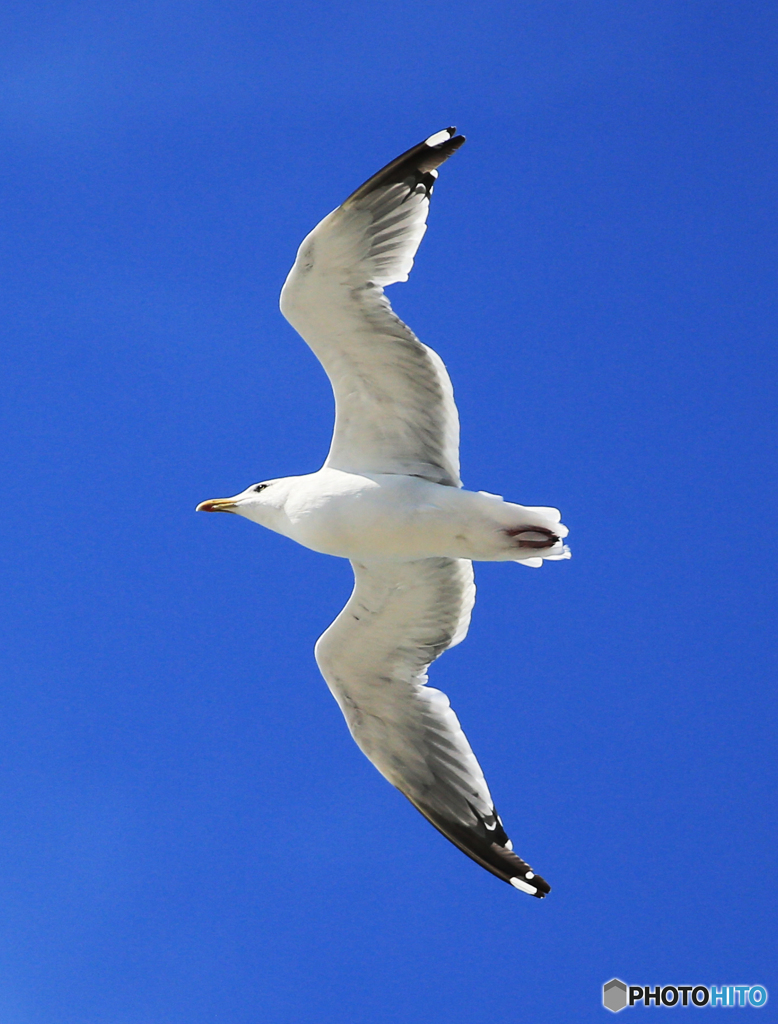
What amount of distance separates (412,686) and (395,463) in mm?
1351

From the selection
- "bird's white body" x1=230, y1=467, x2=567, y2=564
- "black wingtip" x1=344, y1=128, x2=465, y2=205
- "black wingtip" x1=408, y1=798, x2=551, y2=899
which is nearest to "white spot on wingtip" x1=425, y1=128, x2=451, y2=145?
"black wingtip" x1=344, y1=128, x2=465, y2=205

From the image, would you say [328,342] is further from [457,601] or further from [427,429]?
[457,601]

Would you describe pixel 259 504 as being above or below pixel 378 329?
below

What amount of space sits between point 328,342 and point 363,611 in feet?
5.08

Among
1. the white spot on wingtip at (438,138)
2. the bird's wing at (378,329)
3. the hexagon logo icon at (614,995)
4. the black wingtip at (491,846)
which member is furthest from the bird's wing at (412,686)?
the white spot on wingtip at (438,138)

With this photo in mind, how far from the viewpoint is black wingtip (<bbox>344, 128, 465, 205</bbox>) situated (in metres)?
5.98

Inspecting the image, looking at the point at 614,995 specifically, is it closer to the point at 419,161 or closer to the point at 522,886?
the point at 522,886

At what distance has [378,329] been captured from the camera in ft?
20.2

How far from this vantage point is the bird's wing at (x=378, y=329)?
236 inches

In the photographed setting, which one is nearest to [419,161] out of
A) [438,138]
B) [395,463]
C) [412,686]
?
[438,138]

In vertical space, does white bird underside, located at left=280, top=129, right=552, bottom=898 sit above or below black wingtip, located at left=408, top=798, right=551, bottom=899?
above

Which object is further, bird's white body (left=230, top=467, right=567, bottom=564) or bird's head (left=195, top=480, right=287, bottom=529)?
bird's head (left=195, top=480, right=287, bottom=529)

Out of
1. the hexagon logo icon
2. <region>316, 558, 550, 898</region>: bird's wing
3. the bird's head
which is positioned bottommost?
the hexagon logo icon

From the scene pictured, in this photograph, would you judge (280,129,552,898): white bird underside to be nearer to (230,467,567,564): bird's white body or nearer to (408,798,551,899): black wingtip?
(408,798,551,899): black wingtip
